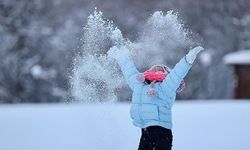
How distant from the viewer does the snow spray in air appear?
1.85 metres

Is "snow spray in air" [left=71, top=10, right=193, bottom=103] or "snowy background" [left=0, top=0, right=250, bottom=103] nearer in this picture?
"snow spray in air" [left=71, top=10, right=193, bottom=103]

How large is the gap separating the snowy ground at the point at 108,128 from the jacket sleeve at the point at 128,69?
0.85ft

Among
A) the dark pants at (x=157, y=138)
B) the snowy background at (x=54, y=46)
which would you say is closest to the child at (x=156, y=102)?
the dark pants at (x=157, y=138)

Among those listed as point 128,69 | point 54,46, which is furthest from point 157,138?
point 54,46

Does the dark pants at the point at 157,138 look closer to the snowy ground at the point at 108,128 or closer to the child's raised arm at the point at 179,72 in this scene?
the child's raised arm at the point at 179,72

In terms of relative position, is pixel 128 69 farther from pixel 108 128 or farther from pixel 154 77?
pixel 108 128

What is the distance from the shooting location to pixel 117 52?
5.81 ft

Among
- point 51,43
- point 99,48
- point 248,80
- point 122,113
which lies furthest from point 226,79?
point 99,48

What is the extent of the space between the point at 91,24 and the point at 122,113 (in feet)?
1.74

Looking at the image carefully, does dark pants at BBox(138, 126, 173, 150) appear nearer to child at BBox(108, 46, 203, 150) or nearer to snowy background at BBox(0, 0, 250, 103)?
child at BBox(108, 46, 203, 150)

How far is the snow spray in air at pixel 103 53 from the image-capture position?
72.9 inches

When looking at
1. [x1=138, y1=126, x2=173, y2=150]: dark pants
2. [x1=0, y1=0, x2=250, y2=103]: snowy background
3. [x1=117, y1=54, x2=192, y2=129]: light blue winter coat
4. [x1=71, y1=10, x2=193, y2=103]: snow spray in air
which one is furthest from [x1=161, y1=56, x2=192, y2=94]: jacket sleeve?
[x1=0, y1=0, x2=250, y2=103]: snowy background

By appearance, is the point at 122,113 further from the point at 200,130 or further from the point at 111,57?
the point at 111,57

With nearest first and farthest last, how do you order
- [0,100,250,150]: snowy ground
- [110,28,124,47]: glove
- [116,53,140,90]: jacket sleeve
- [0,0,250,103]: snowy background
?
1. [116,53,140,90]: jacket sleeve
2. [110,28,124,47]: glove
3. [0,100,250,150]: snowy ground
4. [0,0,250,103]: snowy background
